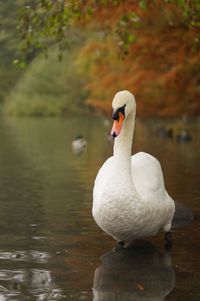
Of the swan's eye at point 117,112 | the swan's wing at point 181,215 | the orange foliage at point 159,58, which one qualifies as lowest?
the swan's wing at point 181,215

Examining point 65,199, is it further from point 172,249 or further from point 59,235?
point 172,249

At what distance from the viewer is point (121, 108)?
1031 cm

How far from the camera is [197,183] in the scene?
1858 cm

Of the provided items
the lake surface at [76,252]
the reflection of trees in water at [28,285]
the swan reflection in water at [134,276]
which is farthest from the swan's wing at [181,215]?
the reflection of trees in water at [28,285]

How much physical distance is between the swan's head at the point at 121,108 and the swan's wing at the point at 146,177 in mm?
640

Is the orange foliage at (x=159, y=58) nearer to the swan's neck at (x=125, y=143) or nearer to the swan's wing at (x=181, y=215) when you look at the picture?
the swan's wing at (x=181, y=215)

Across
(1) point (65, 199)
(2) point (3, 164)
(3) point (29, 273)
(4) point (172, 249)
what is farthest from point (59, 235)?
(2) point (3, 164)

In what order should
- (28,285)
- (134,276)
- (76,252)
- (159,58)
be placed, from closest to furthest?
(28,285)
(134,276)
(76,252)
(159,58)

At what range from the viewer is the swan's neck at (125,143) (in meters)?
10.3

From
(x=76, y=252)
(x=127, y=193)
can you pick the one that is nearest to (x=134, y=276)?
(x=127, y=193)

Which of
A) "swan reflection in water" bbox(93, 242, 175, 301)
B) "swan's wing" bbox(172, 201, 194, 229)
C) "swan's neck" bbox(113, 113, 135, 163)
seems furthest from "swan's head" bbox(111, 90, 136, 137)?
"swan's wing" bbox(172, 201, 194, 229)

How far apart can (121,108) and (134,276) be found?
6.90 feet

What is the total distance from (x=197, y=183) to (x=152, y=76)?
1189 cm

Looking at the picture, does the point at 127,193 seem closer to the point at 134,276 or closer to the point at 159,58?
the point at 134,276
